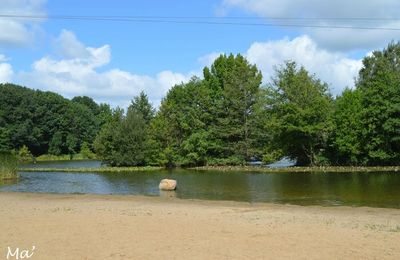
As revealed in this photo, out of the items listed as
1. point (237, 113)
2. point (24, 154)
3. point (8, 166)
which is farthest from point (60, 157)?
point (8, 166)

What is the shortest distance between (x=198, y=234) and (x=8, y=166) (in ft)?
124

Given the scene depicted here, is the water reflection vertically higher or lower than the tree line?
lower

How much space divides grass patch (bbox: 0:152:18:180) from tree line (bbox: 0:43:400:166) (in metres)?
19.6

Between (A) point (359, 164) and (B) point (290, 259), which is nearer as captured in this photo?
(B) point (290, 259)

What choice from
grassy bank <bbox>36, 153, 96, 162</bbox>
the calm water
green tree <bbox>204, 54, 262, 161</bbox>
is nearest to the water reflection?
the calm water

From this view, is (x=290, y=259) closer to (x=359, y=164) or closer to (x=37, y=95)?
(x=359, y=164)

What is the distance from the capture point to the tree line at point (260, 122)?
168 ft

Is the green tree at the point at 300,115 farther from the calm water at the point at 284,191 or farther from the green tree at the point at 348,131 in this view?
the calm water at the point at 284,191

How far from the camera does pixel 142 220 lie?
54.9 ft

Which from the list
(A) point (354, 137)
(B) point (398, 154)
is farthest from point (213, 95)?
(B) point (398, 154)

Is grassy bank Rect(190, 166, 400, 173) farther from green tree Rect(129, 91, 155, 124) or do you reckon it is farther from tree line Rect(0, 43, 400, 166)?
green tree Rect(129, 91, 155, 124)

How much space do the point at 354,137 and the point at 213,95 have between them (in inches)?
906

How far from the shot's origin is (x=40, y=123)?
114 metres

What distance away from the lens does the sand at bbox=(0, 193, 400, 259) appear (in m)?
11.0
